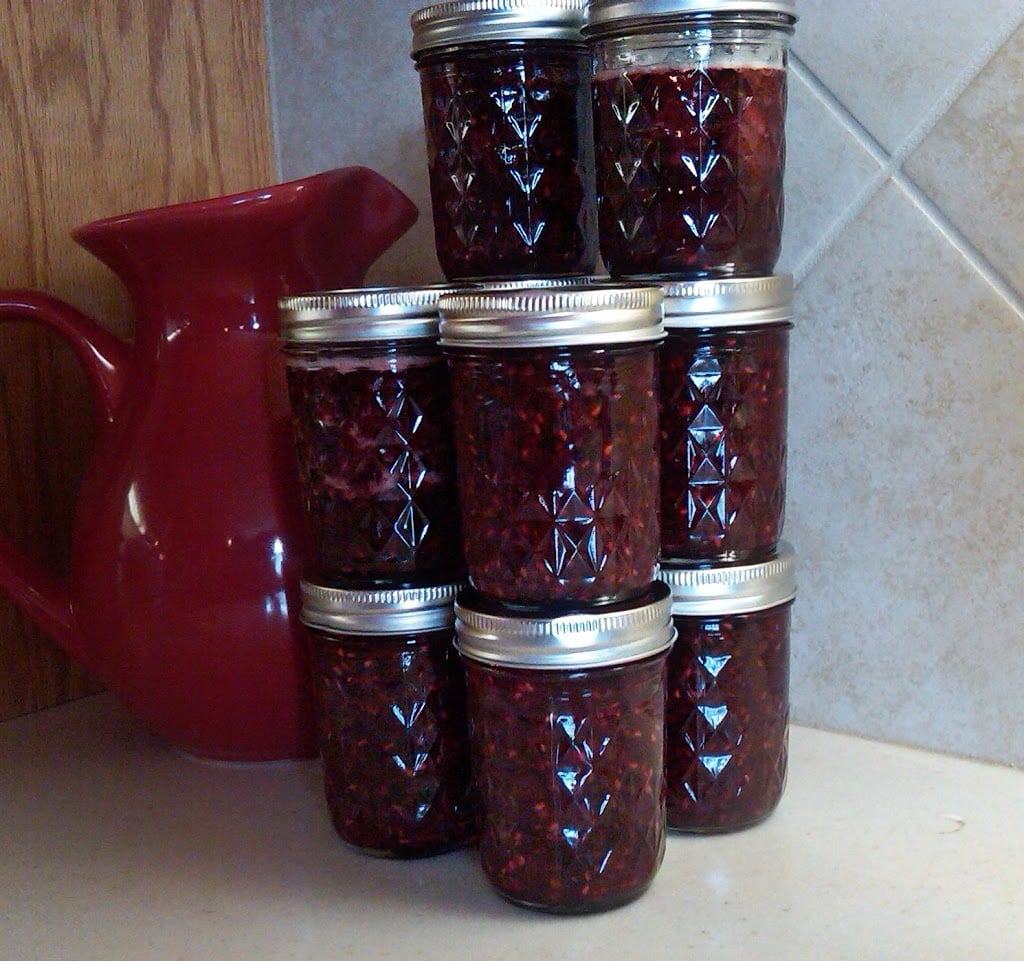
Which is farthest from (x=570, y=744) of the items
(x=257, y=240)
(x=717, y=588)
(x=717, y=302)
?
(x=257, y=240)

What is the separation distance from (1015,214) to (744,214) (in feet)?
0.56

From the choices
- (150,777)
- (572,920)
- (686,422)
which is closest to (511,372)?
(686,422)

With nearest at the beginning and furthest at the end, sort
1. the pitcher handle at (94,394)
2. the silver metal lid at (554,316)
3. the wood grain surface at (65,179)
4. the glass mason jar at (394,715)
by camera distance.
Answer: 1. the silver metal lid at (554,316)
2. the glass mason jar at (394,715)
3. the pitcher handle at (94,394)
4. the wood grain surface at (65,179)

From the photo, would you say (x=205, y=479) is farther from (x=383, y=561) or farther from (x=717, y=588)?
(x=717, y=588)

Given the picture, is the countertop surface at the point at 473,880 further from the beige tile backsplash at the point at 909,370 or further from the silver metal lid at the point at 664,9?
the silver metal lid at the point at 664,9

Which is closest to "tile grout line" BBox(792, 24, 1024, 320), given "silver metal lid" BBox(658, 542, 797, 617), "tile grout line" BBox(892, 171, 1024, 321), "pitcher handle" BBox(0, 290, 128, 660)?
"tile grout line" BBox(892, 171, 1024, 321)

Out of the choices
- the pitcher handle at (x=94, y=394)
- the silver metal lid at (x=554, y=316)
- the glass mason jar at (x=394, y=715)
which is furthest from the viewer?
the pitcher handle at (x=94, y=394)

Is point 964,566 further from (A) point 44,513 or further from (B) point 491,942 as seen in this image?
(A) point 44,513

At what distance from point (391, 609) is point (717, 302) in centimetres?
23

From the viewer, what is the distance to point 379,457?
62 cm

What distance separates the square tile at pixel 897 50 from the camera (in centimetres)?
67

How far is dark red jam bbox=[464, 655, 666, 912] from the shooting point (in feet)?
1.87

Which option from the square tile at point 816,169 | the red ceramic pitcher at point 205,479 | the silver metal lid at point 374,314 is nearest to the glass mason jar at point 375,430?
the silver metal lid at point 374,314

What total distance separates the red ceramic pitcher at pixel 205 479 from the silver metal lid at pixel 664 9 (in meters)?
0.18
